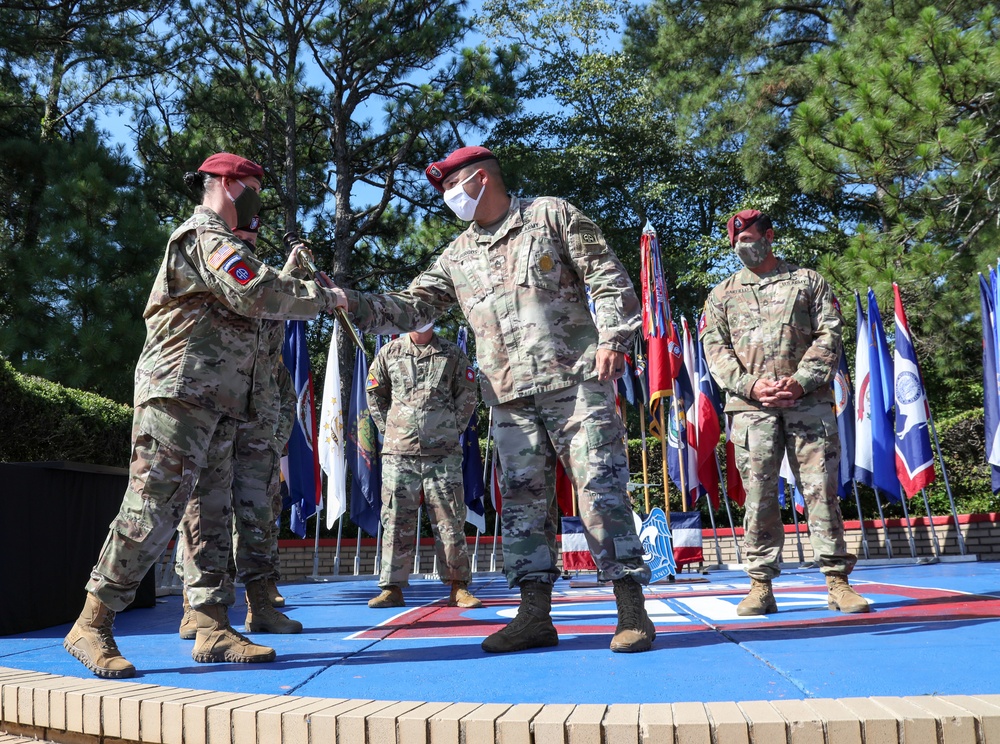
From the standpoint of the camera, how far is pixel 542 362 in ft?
10.9

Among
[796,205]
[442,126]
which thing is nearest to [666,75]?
[796,205]

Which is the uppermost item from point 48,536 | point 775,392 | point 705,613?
point 775,392

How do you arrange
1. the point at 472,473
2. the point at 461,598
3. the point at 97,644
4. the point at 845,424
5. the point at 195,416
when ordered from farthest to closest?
the point at 472,473
the point at 845,424
the point at 461,598
the point at 195,416
the point at 97,644

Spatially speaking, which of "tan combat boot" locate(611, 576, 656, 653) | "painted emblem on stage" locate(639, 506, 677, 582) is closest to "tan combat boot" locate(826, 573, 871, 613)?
"tan combat boot" locate(611, 576, 656, 653)

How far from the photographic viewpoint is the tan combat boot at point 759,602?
4020mm

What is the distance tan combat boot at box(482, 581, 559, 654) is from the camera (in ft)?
10.4

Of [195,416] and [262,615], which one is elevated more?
[195,416]

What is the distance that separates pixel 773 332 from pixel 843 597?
4.23 ft

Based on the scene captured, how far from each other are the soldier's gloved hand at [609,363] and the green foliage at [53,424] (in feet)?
16.1

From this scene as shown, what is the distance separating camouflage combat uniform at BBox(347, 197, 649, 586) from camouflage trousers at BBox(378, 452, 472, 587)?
7.59ft

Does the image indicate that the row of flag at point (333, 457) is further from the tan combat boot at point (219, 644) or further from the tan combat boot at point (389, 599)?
the tan combat boot at point (219, 644)

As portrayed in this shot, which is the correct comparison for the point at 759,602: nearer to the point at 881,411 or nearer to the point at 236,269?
the point at 236,269

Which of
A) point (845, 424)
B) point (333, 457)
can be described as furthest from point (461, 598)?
point (845, 424)

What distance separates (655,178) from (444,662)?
17610 mm
